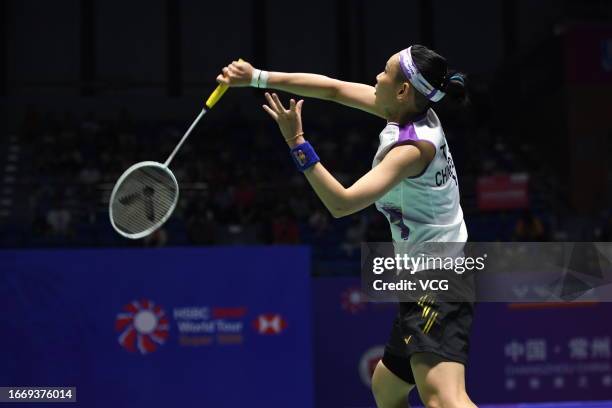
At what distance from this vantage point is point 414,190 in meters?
2.56

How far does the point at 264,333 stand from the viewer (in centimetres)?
524

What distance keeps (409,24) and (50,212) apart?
29.5 feet

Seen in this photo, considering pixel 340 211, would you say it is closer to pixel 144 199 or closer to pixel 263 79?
pixel 263 79

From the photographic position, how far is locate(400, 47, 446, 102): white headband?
8.42 feet

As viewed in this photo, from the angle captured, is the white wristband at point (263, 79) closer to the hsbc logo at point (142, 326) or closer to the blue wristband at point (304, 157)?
the blue wristband at point (304, 157)

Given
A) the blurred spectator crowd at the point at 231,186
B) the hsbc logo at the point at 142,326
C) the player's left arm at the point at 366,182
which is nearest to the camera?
the player's left arm at the point at 366,182

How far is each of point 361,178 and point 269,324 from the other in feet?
9.93

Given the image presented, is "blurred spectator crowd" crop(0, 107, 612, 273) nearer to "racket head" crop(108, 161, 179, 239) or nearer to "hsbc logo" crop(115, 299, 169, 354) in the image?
"hsbc logo" crop(115, 299, 169, 354)

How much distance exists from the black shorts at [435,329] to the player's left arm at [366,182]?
40cm

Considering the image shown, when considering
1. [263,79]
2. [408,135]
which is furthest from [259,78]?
[408,135]

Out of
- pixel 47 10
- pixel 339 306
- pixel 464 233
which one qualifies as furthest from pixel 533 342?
pixel 47 10

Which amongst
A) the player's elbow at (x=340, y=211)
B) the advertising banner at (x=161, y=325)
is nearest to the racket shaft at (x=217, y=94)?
the player's elbow at (x=340, y=211)

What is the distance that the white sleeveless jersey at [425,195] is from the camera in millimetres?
Answer: 2533

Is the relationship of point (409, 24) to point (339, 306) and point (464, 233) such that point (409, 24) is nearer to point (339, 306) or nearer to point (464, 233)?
point (339, 306)
